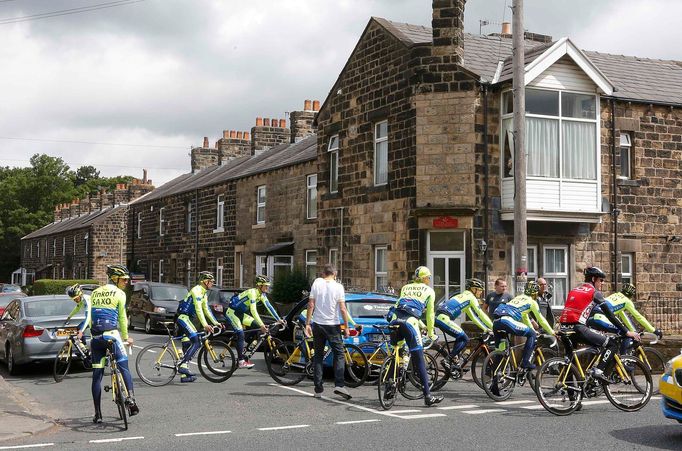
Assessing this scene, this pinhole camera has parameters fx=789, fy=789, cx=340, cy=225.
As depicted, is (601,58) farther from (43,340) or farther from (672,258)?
A: (43,340)

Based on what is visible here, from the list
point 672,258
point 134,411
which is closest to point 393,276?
point 672,258

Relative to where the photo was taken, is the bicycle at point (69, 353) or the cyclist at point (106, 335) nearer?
A: the cyclist at point (106, 335)

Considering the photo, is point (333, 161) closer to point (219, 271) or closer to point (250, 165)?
point (250, 165)

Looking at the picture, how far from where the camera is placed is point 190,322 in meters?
13.0

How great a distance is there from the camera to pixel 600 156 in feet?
67.8

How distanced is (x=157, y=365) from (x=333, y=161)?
43.9 feet

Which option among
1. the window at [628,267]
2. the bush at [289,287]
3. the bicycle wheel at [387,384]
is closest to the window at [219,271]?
the bush at [289,287]

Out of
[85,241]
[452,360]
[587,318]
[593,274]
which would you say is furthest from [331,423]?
[85,241]

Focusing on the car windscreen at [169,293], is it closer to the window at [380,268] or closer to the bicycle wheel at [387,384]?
the window at [380,268]

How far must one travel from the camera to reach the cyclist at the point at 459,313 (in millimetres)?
12195

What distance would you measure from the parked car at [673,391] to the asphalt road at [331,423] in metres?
0.31

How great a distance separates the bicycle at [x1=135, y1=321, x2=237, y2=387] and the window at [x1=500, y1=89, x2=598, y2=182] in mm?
9813

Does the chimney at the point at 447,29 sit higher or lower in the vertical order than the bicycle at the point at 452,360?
higher

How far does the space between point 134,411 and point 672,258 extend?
17.3 meters
